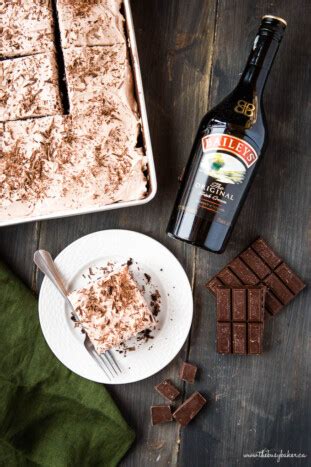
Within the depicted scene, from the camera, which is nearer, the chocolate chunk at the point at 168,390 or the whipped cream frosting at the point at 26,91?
the whipped cream frosting at the point at 26,91

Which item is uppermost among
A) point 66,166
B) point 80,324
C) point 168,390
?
point 66,166

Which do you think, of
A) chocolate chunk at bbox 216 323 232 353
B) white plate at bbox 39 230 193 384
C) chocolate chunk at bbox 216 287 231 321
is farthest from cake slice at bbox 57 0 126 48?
chocolate chunk at bbox 216 323 232 353

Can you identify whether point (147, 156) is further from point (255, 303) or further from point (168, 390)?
point (168, 390)

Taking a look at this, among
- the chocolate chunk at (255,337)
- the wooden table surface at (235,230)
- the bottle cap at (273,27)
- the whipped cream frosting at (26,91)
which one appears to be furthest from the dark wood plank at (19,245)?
the bottle cap at (273,27)

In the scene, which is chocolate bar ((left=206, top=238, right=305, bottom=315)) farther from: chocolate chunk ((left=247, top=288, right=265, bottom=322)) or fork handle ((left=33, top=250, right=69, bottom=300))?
fork handle ((left=33, top=250, right=69, bottom=300))

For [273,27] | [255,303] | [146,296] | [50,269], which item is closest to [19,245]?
[50,269]

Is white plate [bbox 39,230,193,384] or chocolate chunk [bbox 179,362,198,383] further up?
white plate [bbox 39,230,193,384]

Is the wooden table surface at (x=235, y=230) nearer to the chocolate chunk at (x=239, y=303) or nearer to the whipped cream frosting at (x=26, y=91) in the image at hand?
the chocolate chunk at (x=239, y=303)
